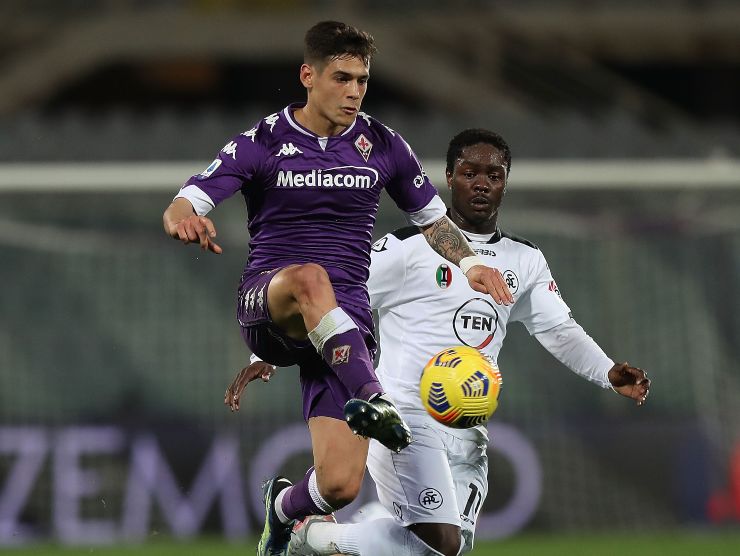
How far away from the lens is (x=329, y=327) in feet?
18.2

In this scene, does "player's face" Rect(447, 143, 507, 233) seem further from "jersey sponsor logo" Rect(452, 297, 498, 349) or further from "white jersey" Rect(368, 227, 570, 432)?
"jersey sponsor logo" Rect(452, 297, 498, 349)

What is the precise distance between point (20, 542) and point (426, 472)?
5.46 m

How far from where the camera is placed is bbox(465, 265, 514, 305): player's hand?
18.8ft

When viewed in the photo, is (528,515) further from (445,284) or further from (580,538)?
(445,284)

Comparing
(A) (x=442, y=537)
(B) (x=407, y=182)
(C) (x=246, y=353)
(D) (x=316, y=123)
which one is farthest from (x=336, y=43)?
(C) (x=246, y=353)

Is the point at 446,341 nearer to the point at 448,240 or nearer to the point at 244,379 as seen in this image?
the point at 448,240

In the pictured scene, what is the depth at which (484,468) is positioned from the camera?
6.60 meters

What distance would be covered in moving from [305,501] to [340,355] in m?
0.99

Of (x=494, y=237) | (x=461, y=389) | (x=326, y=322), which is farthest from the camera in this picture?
(x=494, y=237)

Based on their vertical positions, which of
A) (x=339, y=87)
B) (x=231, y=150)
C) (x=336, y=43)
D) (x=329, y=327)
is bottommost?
(x=329, y=327)

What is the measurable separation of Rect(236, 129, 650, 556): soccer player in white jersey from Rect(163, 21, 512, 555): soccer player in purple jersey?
41cm

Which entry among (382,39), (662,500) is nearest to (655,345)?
(662,500)

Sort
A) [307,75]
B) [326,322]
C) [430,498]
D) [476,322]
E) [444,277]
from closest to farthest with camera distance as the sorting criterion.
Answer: [326,322], [307,75], [430,498], [476,322], [444,277]

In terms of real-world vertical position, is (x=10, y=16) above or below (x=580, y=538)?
above
